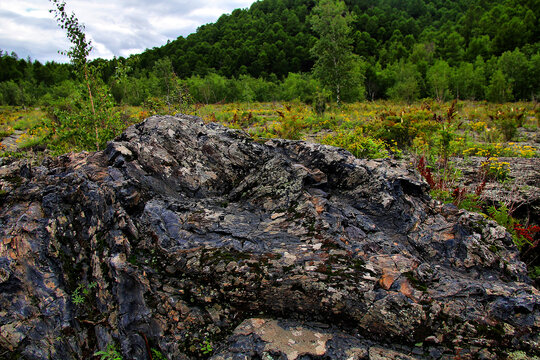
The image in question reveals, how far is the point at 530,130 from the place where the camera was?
13094mm

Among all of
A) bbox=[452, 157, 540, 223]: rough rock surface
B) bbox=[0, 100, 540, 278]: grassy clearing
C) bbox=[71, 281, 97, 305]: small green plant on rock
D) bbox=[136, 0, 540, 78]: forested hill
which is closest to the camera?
bbox=[71, 281, 97, 305]: small green plant on rock

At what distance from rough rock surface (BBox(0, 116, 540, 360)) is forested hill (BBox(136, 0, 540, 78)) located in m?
51.7

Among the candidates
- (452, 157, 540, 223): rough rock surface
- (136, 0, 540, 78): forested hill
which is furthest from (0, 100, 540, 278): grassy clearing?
(136, 0, 540, 78): forested hill

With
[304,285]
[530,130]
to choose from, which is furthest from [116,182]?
[530,130]

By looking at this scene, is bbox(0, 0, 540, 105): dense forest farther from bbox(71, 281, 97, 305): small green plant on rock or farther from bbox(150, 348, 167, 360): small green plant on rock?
bbox(150, 348, 167, 360): small green plant on rock

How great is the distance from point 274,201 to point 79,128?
5.46m

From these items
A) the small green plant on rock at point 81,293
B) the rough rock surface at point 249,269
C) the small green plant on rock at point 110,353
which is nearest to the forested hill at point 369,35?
the rough rock surface at point 249,269

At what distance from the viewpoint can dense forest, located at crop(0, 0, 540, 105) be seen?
1051 inches

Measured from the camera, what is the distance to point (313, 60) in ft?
265

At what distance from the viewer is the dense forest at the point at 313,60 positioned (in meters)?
26.7

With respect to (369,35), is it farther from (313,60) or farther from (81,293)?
(81,293)

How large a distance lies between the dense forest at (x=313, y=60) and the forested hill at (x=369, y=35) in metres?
0.29

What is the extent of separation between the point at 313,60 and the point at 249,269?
285 feet

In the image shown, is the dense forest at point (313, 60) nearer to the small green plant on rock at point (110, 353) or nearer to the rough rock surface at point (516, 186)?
the small green plant on rock at point (110, 353)
